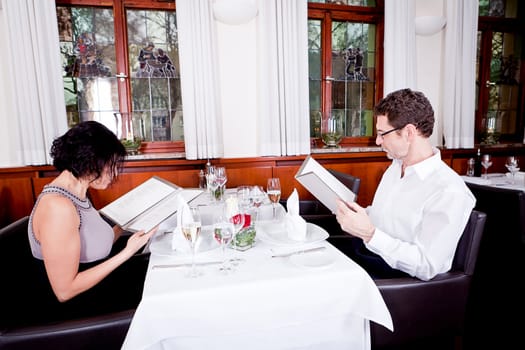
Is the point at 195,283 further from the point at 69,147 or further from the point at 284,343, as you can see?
the point at 69,147

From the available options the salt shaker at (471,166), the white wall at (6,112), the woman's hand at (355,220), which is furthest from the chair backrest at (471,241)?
the white wall at (6,112)

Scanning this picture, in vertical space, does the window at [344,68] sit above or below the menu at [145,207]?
above

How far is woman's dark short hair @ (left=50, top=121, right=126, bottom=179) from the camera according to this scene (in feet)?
3.84

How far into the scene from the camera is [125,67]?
3.02 meters

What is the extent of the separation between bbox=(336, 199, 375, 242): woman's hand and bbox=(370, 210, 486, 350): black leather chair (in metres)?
0.18

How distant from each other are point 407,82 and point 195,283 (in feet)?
10.7

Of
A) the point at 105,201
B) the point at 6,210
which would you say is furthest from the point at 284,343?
the point at 6,210

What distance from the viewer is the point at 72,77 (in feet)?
9.78

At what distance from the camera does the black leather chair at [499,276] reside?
1.91m

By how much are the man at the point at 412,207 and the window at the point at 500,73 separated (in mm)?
3173

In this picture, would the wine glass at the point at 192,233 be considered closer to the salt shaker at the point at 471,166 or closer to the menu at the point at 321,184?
the menu at the point at 321,184

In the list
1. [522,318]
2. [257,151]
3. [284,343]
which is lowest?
[522,318]

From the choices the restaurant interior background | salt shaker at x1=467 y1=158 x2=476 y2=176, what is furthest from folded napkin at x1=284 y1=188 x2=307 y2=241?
salt shaker at x1=467 y1=158 x2=476 y2=176

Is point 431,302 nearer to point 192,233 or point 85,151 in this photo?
point 192,233
